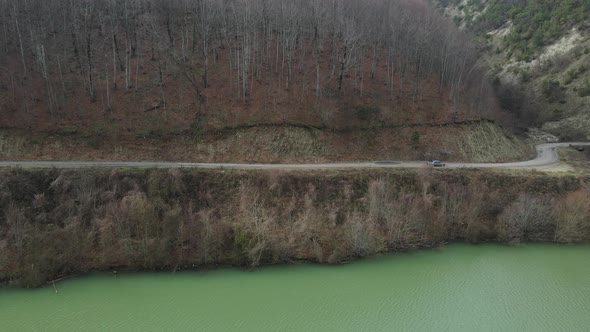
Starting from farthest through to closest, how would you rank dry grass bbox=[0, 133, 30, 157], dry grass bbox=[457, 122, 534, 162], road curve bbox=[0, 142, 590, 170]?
dry grass bbox=[457, 122, 534, 162], dry grass bbox=[0, 133, 30, 157], road curve bbox=[0, 142, 590, 170]

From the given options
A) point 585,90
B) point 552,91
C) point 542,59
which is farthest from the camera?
point 542,59

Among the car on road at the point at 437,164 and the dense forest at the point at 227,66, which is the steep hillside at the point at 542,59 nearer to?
the dense forest at the point at 227,66

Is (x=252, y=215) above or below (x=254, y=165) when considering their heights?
below

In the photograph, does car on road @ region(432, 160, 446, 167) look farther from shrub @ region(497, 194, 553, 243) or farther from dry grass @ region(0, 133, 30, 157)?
dry grass @ region(0, 133, 30, 157)

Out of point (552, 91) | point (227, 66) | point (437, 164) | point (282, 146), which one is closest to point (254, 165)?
point (282, 146)

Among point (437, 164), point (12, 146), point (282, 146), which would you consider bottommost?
point (437, 164)

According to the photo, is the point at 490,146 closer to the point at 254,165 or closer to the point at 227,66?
the point at 254,165

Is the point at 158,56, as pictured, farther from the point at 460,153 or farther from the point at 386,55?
the point at 460,153

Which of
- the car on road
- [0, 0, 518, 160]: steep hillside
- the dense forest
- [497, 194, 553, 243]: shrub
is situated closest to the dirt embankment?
[0, 0, 518, 160]: steep hillside
